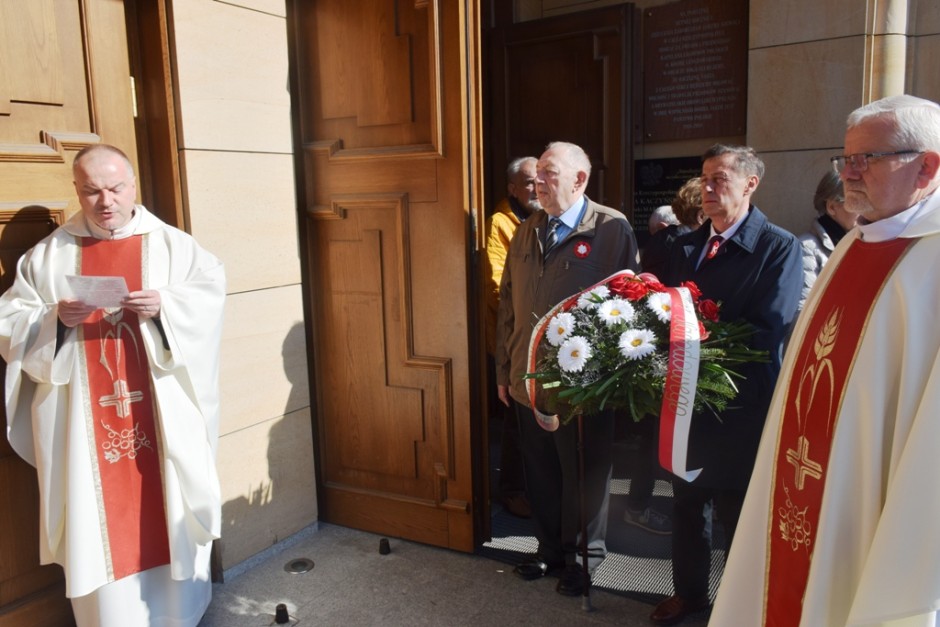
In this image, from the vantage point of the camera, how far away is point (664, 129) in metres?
5.62

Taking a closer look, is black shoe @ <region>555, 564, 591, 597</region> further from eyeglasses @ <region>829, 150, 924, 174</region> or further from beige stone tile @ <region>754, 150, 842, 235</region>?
beige stone tile @ <region>754, 150, 842, 235</region>

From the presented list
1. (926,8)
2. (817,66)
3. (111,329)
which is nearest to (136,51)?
(111,329)

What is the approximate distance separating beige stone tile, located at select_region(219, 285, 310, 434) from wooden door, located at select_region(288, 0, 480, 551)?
→ 17 cm

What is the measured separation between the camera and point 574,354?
287 centimetres

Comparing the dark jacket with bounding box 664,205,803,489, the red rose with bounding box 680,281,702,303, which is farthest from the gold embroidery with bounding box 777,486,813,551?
the red rose with bounding box 680,281,702,303

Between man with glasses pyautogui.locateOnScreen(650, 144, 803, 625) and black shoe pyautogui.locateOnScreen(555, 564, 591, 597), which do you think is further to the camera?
black shoe pyautogui.locateOnScreen(555, 564, 591, 597)

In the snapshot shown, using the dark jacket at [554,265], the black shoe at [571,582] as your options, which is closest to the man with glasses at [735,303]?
the dark jacket at [554,265]

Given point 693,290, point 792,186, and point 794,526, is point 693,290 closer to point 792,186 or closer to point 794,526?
point 794,526

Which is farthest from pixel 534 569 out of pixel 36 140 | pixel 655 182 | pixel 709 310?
pixel 655 182

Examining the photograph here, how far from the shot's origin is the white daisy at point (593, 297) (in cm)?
299

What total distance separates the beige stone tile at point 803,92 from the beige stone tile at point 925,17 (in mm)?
397

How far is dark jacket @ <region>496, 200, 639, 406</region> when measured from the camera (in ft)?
11.6

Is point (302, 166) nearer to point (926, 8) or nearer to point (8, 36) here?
point (8, 36)

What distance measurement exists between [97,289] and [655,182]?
161 inches
